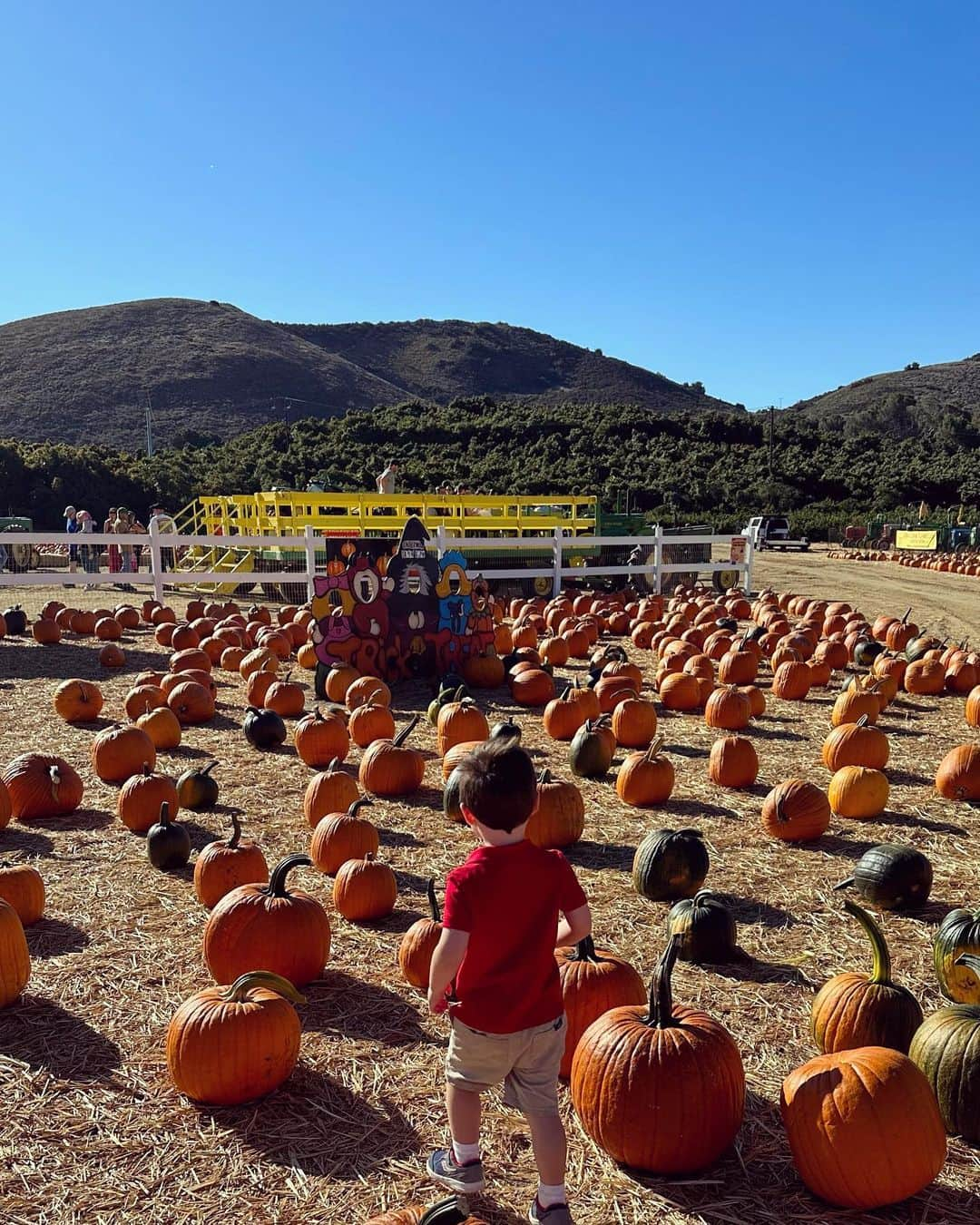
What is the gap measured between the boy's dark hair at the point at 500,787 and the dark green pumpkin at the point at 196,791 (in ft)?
12.5

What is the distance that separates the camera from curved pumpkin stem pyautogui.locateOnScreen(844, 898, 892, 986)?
2.87 meters

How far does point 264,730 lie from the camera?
24.2 feet

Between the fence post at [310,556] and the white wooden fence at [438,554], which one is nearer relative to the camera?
the fence post at [310,556]

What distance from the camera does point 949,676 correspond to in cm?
952

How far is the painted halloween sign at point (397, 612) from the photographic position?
9.53m

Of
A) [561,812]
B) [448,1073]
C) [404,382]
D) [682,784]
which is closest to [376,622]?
[682,784]

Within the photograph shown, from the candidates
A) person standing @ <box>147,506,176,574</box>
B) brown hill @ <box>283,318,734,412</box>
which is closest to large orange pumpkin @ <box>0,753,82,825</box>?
person standing @ <box>147,506,176,574</box>

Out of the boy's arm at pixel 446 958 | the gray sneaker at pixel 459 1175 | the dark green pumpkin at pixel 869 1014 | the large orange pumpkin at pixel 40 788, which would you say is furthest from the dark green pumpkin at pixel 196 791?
the dark green pumpkin at pixel 869 1014

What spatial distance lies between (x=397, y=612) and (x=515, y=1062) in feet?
24.7

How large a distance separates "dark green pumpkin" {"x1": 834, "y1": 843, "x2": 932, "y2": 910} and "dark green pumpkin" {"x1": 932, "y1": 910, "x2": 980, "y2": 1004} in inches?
28.8

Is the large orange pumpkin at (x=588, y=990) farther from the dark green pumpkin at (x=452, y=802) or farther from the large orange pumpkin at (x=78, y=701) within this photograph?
the large orange pumpkin at (x=78, y=701)

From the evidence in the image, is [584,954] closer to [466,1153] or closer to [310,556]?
[466,1153]

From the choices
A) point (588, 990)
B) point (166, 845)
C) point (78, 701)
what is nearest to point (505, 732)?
point (588, 990)

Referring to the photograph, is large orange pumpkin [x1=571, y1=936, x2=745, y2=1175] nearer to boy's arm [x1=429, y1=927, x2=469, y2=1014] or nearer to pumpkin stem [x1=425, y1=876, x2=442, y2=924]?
boy's arm [x1=429, y1=927, x2=469, y2=1014]
